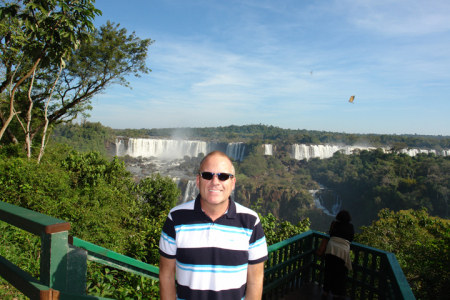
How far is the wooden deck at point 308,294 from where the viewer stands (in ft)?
9.28

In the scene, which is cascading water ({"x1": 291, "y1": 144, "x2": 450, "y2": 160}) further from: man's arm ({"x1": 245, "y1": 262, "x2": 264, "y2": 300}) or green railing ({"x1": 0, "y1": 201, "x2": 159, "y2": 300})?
green railing ({"x1": 0, "y1": 201, "x2": 159, "y2": 300})

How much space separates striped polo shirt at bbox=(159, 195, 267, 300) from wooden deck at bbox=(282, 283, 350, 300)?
6.19 feet

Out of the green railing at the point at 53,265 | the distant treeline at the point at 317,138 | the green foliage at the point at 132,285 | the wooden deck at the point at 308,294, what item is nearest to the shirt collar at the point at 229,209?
the green railing at the point at 53,265

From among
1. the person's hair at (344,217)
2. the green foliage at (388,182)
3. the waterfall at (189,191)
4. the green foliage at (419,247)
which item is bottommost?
the waterfall at (189,191)

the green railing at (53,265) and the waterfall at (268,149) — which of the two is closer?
the green railing at (53,265)

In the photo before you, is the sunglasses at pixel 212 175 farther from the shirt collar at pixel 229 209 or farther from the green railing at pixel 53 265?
the green railing at pixel 53 265

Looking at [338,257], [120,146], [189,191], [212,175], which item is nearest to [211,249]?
[212,175]

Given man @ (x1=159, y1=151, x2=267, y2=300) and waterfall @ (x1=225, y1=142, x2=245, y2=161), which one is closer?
man @ (x1=159, y1=151, x2=267, y2=300)

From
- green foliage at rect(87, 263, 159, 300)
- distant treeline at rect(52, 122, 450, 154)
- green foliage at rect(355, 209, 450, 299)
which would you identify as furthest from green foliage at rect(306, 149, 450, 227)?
green foliage at rect(87, 263, 159, 300)

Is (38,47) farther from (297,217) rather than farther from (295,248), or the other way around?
(297,217)

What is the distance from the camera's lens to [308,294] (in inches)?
114

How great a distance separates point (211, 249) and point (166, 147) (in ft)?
172

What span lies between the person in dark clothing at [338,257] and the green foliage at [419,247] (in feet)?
11.1

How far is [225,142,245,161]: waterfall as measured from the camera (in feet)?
205
